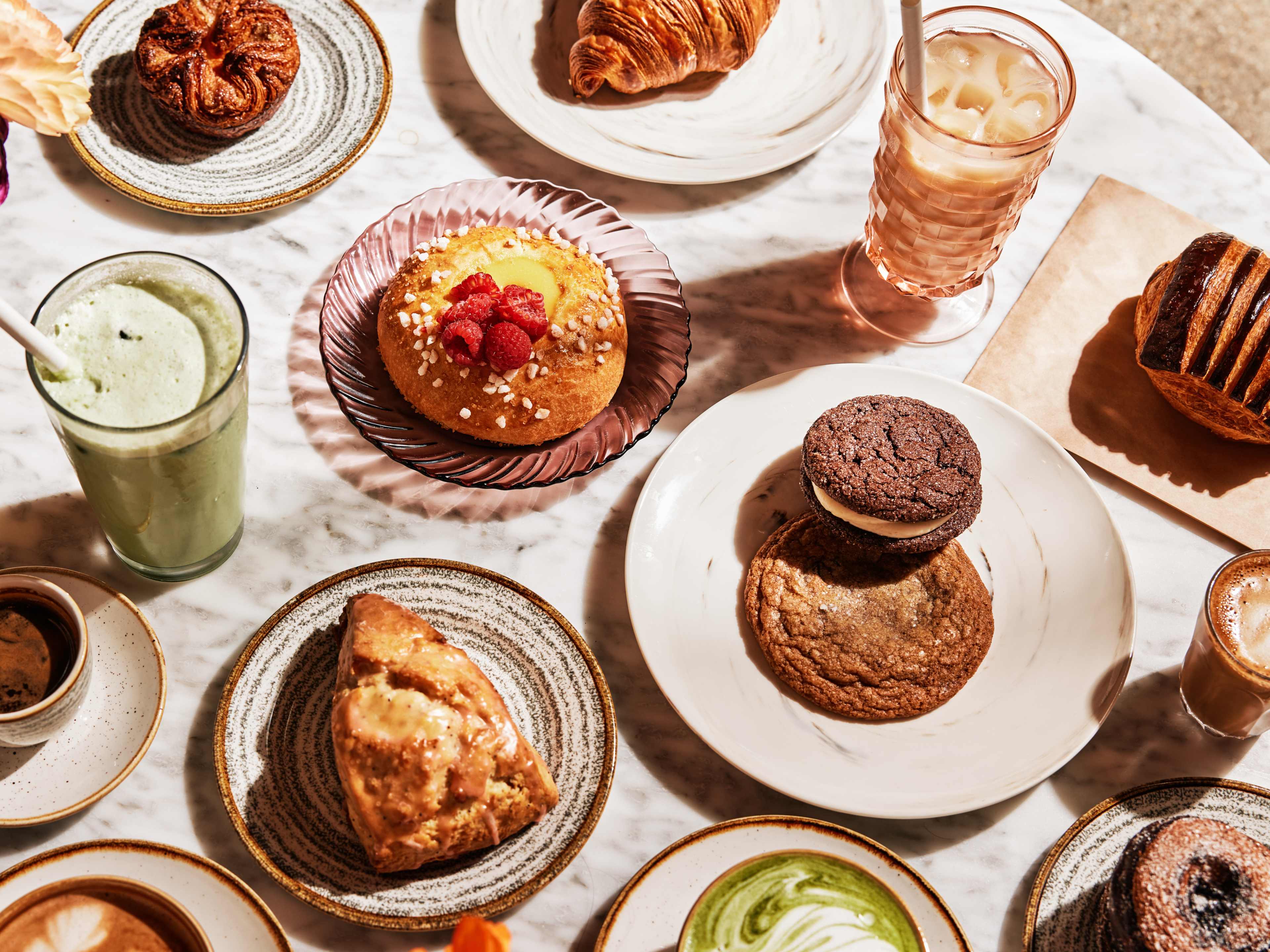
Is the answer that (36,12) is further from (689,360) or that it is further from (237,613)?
(689,360)

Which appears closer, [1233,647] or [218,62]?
[1233,647]

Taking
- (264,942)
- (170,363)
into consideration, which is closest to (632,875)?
(264,942)

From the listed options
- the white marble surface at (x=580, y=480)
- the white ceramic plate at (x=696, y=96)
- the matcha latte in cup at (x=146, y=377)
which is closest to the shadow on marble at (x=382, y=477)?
the white marble surface at (x=580, y=480)

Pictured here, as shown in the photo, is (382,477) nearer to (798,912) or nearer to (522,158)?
(522,158)

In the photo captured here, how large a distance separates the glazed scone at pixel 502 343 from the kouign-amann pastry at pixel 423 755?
362 mm

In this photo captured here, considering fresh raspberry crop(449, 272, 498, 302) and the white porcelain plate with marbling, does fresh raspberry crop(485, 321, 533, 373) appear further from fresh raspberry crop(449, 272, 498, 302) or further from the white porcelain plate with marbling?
the white porcelain plate with marbling

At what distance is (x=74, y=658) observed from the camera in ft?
4.24

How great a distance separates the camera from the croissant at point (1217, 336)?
157 cm

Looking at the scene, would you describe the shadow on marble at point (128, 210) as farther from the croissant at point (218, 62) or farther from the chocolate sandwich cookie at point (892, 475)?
the chocolate sandwich cookie at point (892, 475)

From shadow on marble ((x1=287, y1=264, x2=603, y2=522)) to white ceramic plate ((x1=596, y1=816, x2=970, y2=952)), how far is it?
55 cm

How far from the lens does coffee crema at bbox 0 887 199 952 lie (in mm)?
1196

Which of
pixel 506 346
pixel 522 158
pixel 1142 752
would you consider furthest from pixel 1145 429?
pixel 522 158

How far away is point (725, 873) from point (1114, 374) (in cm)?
103

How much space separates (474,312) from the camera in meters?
1.51
